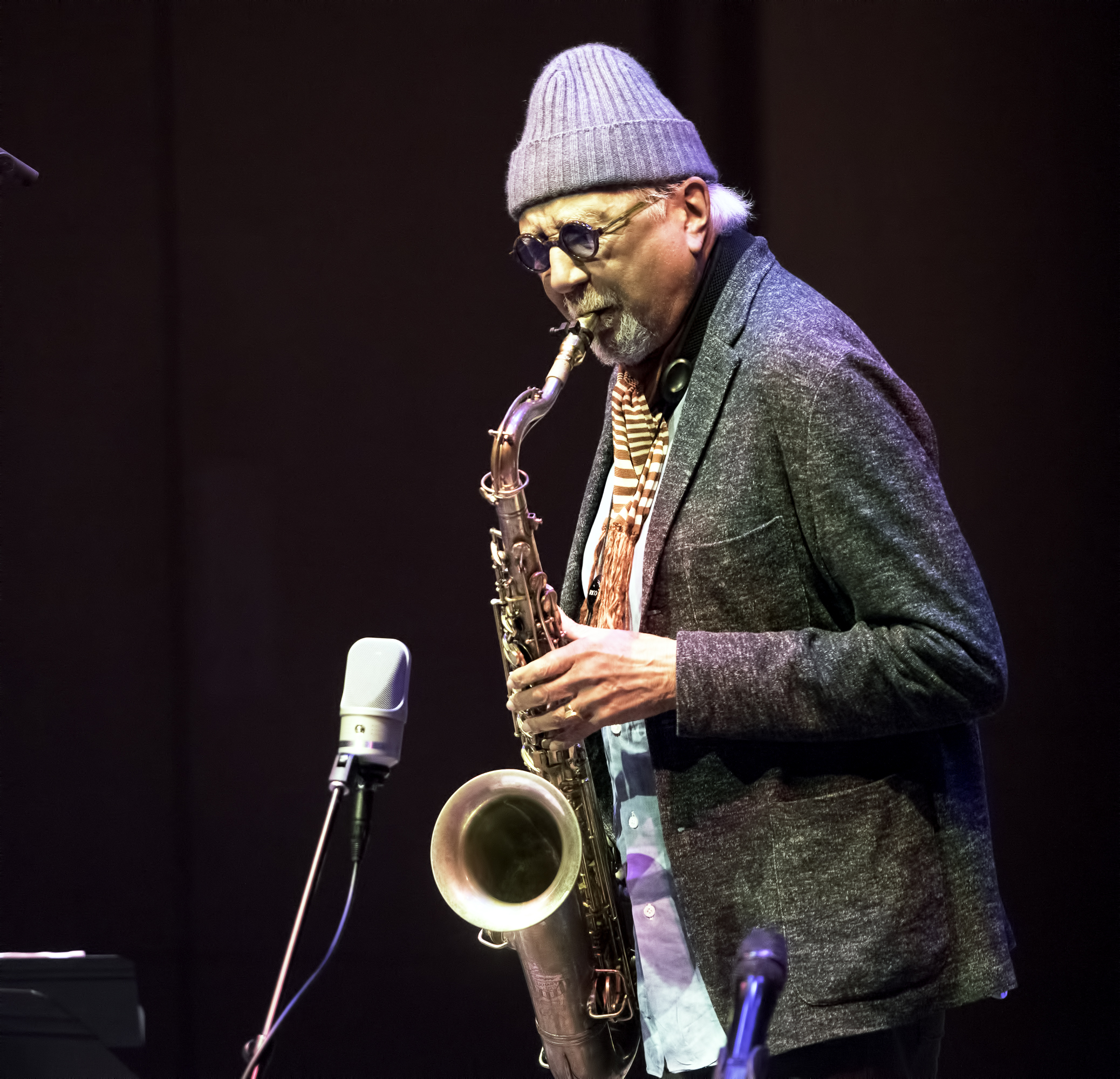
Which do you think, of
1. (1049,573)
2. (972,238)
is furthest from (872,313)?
(1049,573)

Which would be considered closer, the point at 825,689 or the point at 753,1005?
the point at 753,1005

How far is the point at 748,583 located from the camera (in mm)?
1687

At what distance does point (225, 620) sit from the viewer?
3.55m

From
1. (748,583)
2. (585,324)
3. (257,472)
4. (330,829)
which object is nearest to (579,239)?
(585,324)

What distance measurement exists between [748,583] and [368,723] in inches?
20.6

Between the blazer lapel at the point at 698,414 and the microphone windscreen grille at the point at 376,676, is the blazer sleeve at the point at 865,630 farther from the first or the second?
the microphone windscreen grille at the point at 376,676

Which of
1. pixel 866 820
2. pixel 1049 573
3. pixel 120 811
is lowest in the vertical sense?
pixel 120 811

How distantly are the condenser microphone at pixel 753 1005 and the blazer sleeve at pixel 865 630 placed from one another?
0.58 m

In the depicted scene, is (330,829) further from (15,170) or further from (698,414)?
(15,170)

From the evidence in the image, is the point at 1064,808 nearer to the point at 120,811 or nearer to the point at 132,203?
the point at 120,811

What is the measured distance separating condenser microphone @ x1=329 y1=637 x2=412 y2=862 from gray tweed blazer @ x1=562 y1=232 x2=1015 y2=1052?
14.0 inches

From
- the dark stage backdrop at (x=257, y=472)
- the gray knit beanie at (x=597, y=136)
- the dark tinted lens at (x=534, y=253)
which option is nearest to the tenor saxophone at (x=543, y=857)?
the dark tinted lens at (x=534, y=253)

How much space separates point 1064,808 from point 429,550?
1.74m

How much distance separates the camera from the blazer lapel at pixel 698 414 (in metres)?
1.74
